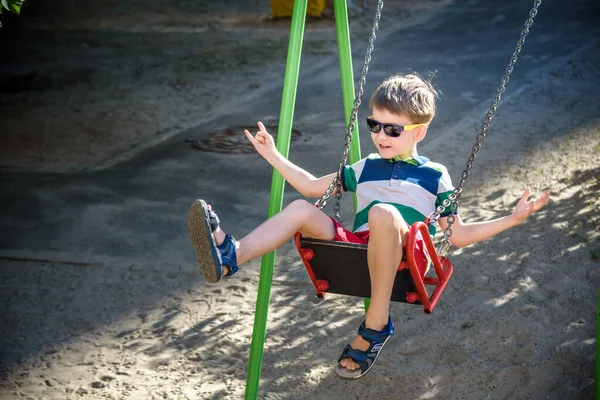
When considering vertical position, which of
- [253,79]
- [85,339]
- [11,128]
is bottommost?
[85,339]

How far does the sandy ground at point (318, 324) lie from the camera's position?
4.90 metres

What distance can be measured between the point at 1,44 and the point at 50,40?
3.07 feet

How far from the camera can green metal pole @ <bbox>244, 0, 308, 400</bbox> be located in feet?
13.4

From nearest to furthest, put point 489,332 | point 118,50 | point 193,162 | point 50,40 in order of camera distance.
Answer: point 489,332, point 193,162, point 118,50, point 50,40

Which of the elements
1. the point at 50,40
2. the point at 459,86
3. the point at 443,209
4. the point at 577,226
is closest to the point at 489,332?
the point at 577,226

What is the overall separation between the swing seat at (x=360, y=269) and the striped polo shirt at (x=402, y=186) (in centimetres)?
25

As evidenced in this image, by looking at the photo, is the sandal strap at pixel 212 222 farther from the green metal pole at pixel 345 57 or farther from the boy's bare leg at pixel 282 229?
the green metal pole at pixel 345 57

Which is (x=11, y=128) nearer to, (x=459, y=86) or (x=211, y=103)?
(x=211, y=103)

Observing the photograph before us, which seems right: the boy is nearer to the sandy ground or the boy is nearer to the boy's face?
the boy's face

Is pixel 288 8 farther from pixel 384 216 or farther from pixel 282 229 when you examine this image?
pixel 384 216

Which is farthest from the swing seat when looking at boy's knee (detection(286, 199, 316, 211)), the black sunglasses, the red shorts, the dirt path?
the dirt path

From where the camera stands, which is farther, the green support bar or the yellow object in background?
the yellow object in background

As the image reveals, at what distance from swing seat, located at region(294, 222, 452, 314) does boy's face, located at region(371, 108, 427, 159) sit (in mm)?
466

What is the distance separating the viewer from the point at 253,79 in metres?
11.2
